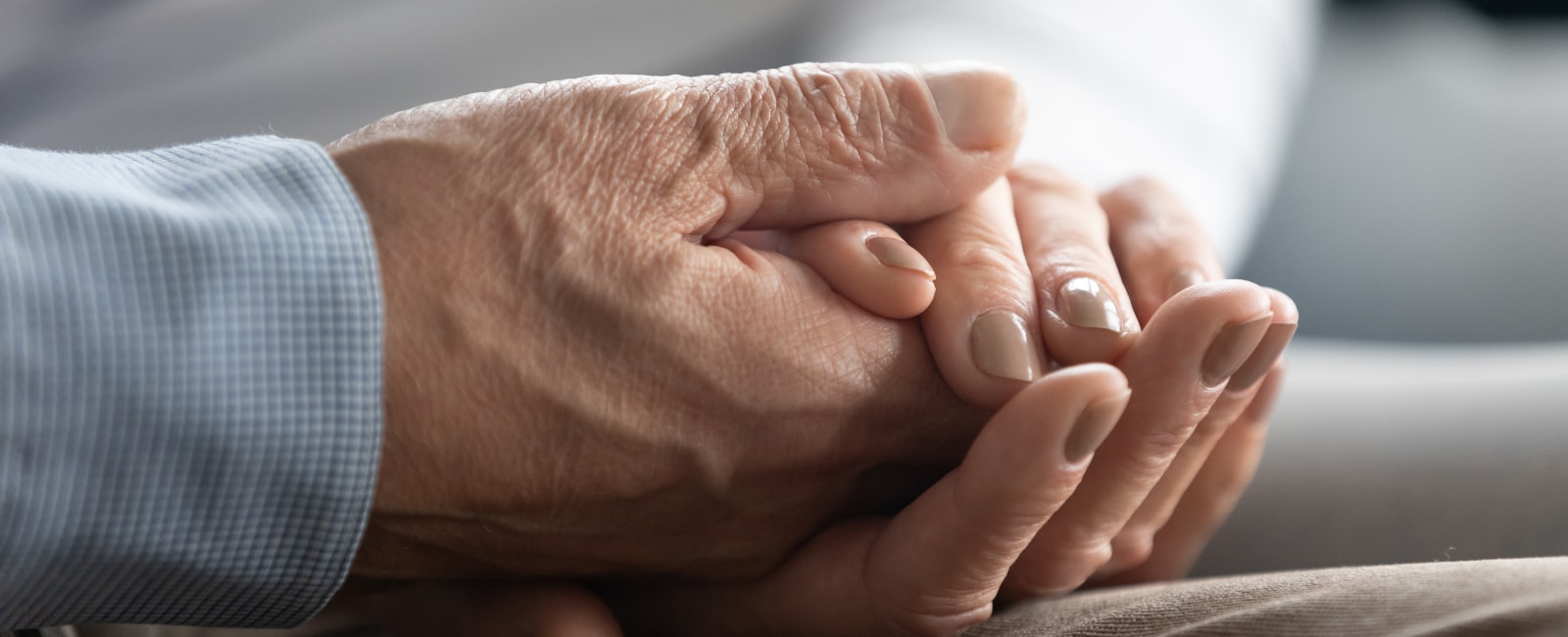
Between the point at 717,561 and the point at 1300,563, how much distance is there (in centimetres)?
46

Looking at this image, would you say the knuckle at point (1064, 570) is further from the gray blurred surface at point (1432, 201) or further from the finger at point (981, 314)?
the gray blurred surface at point (1432, 201)

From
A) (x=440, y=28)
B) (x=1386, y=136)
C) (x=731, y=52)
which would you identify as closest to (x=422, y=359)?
(x=440, y=28)

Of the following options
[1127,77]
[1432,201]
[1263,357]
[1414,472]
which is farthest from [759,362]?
[1432,201]

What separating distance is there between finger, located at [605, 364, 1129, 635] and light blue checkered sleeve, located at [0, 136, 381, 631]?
0.24 m

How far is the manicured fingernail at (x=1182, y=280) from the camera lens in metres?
0.75

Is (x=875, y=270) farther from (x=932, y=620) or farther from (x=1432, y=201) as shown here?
(x=1432, y=201)

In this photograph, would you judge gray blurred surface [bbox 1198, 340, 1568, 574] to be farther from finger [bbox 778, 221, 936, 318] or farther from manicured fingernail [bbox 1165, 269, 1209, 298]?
finger [bbox 778, 221, 936, 318]

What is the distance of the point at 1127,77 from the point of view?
4.74 feet

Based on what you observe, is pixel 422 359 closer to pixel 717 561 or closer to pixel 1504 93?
pixel 717 561

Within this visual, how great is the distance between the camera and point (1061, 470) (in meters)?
0.57

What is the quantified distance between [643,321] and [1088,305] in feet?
0.84

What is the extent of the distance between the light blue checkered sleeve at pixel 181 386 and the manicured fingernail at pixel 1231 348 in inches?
16.6

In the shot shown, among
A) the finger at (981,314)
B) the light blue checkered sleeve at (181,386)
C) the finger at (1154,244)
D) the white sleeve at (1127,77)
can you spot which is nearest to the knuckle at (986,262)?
the finger at (981,314)

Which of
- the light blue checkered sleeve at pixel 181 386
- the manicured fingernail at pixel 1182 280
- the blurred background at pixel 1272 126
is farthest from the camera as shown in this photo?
the blurred background at pixel 1272 126
